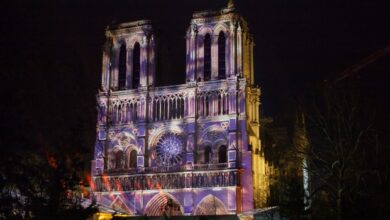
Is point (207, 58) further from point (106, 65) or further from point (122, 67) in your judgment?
point (106, 65)

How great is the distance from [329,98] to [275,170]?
Answer: 2978 centimetres

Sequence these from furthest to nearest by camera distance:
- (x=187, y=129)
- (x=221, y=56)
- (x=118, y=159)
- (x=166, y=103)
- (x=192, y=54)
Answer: (x=118, y=159)
(x=192, y=54)
(x=166, y=103)
(x=221, y=56)
(x=187, y=129)

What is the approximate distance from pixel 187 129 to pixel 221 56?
25.6 feet

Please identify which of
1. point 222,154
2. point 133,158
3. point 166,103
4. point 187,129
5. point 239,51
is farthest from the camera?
point 133,158

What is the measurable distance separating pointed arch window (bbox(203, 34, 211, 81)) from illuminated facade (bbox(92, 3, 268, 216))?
0.10m

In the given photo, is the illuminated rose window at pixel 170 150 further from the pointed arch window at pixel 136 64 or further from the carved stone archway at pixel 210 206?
the pointed arch window at pixel 136 64

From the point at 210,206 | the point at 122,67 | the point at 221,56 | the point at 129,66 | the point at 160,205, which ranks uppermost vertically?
the point at 221,56

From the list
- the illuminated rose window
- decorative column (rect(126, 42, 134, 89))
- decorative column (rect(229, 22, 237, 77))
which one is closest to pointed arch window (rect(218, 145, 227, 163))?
the illuminated rose window

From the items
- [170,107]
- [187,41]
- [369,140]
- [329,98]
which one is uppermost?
[187,41]

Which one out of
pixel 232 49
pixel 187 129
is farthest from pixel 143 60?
pixel 232 49

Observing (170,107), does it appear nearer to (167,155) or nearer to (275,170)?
(167,155)

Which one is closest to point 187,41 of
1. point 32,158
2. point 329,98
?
point 329,98

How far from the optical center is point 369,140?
1304 inches

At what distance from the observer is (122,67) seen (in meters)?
63.0
